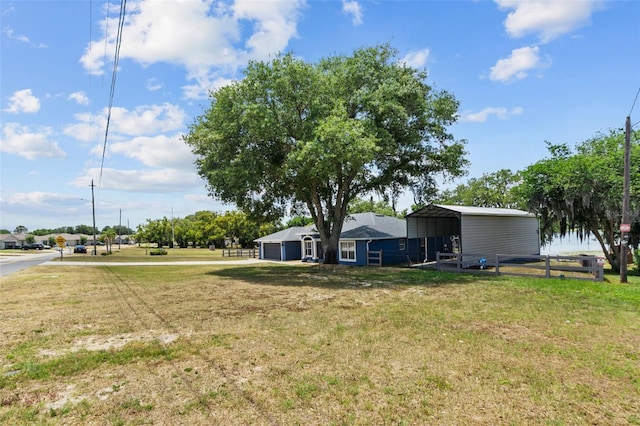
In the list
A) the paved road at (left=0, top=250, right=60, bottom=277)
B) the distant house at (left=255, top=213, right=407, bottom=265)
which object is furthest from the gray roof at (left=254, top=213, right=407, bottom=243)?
the paved road at (left=0, top=250, right=60, bottom=277)

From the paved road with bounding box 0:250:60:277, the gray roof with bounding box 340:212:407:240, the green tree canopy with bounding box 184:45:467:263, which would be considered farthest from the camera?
the gray roof with bounding box 340:212:407:240

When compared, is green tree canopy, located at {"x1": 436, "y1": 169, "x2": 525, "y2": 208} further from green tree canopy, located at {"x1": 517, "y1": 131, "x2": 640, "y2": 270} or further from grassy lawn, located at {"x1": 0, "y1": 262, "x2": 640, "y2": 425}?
grassy lawn, located at {"x1": 0, "y1": 262, "x2": 640, "y2": 425}

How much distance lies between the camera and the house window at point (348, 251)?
26.7 m

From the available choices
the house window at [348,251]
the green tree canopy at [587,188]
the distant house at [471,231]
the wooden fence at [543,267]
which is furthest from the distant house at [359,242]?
the green tree canopy at [587,188]

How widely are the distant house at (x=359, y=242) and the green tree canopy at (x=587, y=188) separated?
9.09 metres

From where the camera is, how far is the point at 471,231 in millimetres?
21844

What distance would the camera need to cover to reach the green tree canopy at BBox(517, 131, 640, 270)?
61.2 feet

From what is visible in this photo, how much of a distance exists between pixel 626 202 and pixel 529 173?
29.9 ft

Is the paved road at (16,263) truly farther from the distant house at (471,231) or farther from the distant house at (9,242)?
the distant house at (9,242)

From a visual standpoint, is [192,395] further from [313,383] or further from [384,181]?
[384,181]

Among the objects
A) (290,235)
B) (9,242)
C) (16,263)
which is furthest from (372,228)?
(9,242)

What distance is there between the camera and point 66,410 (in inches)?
167

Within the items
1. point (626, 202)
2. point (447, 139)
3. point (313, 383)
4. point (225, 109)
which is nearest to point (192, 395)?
point (313, 383)

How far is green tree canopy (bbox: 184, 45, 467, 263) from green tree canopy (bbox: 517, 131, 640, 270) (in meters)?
4.83
